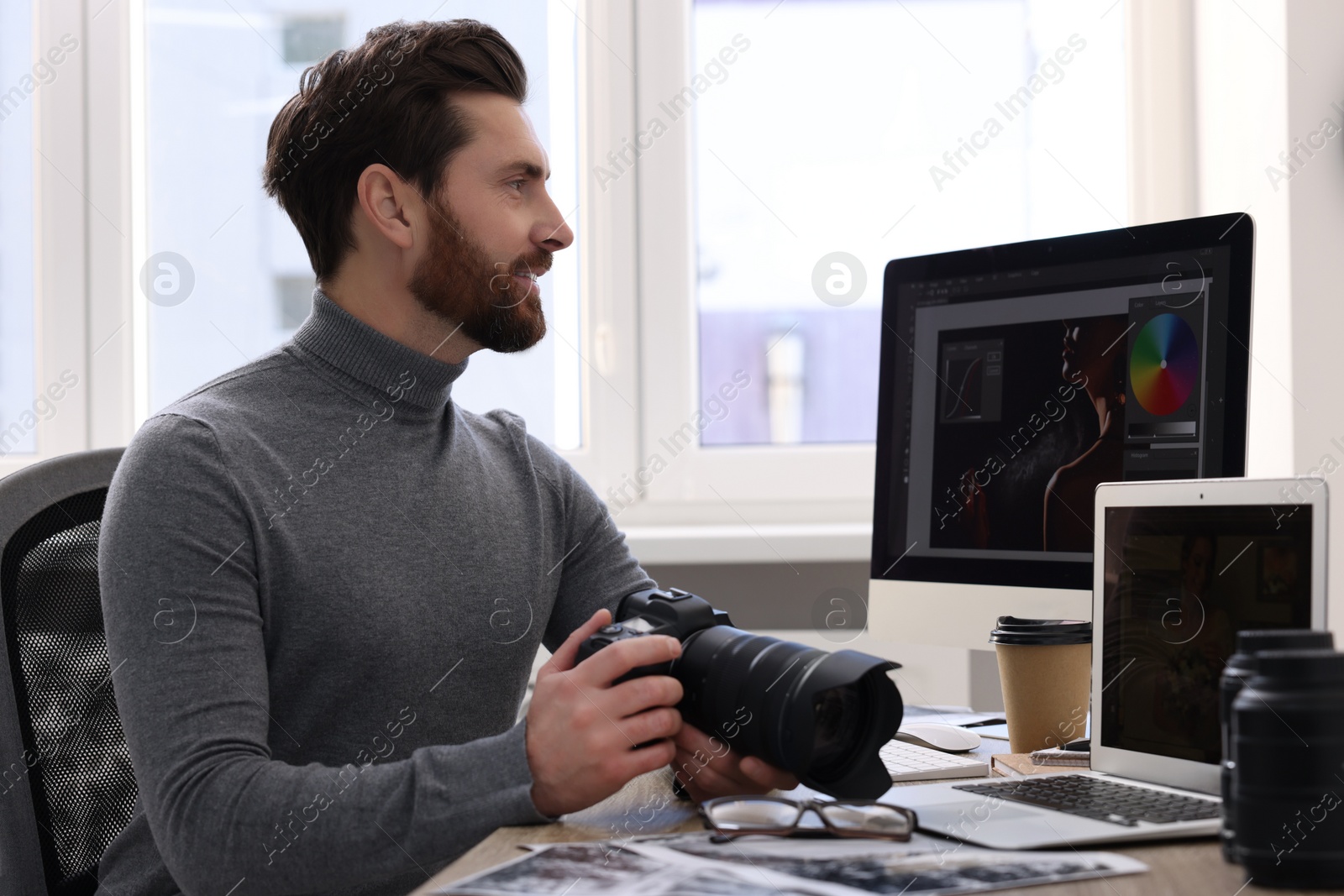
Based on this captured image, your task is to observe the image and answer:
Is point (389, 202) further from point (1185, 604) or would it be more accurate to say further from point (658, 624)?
point (1185, 604)

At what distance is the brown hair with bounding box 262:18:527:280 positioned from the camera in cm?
124

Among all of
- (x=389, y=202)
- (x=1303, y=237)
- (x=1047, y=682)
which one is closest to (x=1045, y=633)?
(x=1047, y=682)

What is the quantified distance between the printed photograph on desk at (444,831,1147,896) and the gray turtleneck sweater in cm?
16

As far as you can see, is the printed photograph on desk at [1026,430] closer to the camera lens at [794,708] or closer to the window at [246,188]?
the camera lens at [794,708]

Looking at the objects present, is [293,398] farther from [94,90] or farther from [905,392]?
[94,90]

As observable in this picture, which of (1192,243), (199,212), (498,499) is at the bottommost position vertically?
(498,499)

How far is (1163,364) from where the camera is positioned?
103 cm

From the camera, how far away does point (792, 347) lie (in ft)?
7.09

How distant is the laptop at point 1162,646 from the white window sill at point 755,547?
1.02 m

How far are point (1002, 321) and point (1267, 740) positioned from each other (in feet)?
2.21

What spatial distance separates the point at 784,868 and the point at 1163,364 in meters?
0.65

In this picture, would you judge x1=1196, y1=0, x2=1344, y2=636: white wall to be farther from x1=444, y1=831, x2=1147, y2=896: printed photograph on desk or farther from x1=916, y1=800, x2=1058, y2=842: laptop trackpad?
x1=444, y1=831, x2=1147, y2=896: printed photograph on desk

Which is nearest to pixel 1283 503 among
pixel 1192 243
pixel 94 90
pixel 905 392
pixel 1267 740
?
pixel 1267 740

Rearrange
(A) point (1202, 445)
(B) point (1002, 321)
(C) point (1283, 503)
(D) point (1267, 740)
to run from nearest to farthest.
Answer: (D) point (1267, 740), (C) point (1283, 503), (A) point (1202, 445), (B) point (1002, 321)
